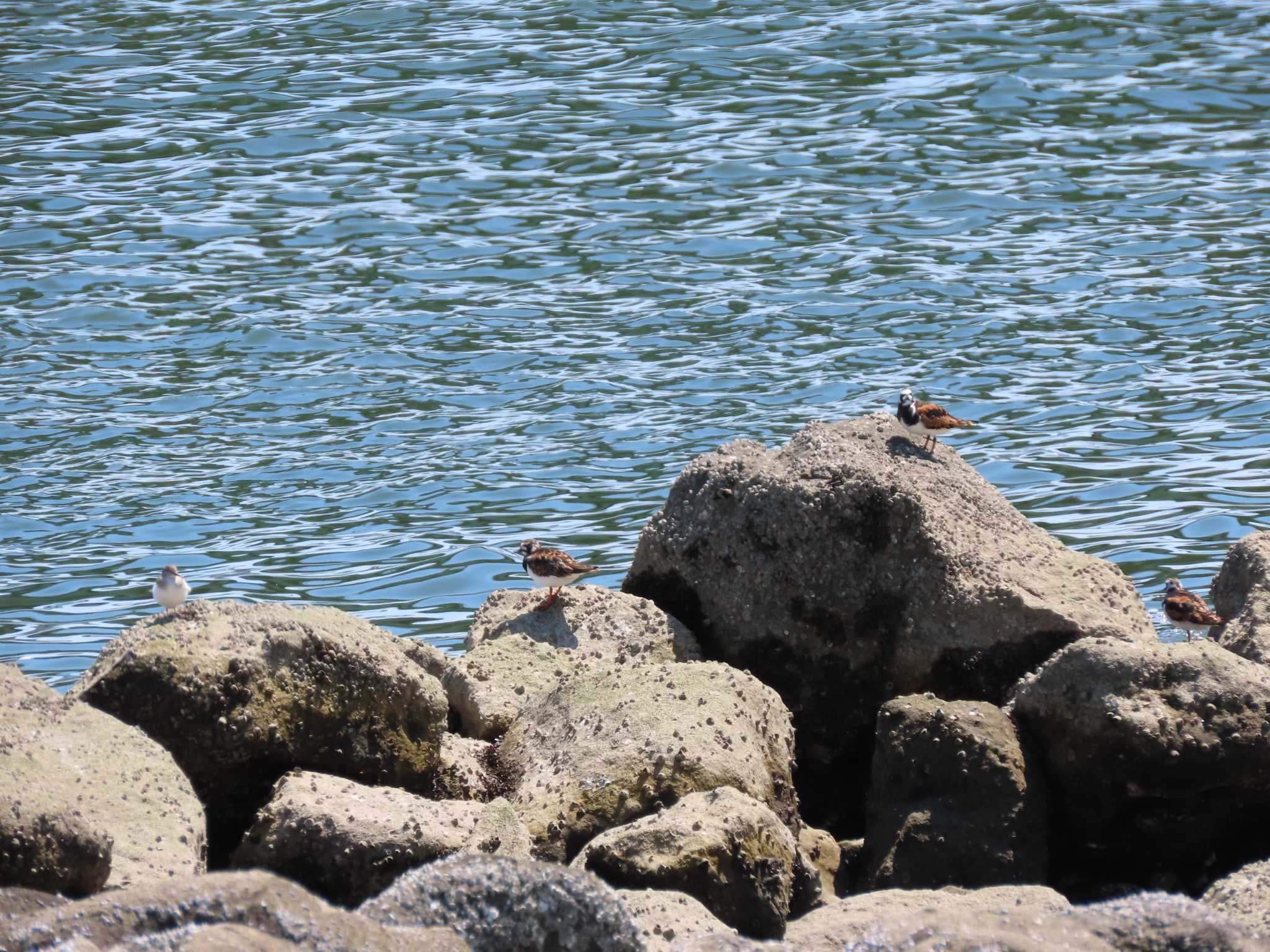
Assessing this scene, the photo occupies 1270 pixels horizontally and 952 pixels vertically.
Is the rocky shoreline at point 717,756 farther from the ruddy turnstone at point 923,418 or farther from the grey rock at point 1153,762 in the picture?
the ruddy turnstone at point 923,418

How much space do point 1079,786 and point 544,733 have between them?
81.9 inches

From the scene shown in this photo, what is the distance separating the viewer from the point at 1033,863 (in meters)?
5.92

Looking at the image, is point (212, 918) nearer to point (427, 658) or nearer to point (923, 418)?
point (427, 658)

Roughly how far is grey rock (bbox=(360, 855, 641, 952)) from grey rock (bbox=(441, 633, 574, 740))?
2724 millimetres

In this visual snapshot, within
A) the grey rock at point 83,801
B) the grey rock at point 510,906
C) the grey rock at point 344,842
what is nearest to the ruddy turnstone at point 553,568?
the grey rock at point 344,842

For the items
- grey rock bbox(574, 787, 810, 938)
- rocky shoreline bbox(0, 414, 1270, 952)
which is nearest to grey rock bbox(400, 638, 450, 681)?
rocky shoreline bbox(0, 414, 1270, 952)

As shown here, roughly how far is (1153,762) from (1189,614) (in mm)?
2291

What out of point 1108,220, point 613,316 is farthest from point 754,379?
point 1108,220

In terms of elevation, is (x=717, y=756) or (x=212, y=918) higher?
(x=212, y=918)

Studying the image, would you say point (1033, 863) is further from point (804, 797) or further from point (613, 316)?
point (613, 316)

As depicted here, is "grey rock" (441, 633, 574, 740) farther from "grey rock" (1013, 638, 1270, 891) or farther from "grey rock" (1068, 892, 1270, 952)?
"grey rock" (1068, 892, 1270, 952)

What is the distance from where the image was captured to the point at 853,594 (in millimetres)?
7191

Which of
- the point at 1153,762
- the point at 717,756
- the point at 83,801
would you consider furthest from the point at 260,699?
the point at 1153,762

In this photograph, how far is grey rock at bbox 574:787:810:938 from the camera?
203 inches
